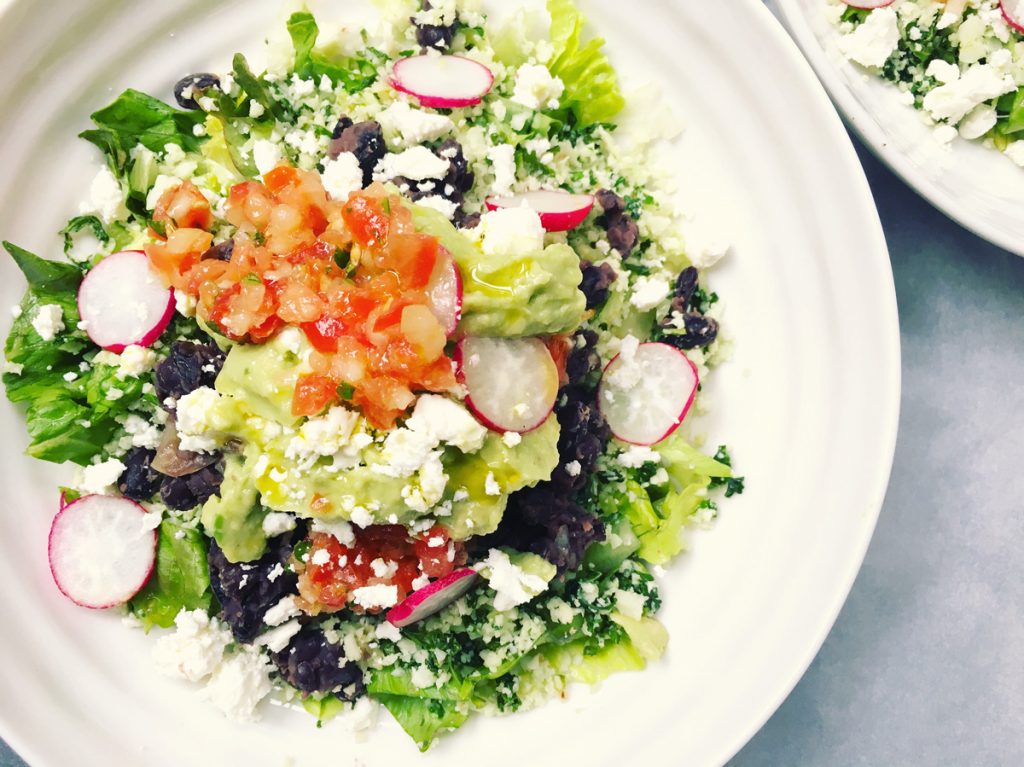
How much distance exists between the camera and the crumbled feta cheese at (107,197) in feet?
8.32

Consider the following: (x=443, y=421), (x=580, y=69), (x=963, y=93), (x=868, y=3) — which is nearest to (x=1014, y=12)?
(x=963, y=93)

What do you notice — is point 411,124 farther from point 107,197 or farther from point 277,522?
point 277,522

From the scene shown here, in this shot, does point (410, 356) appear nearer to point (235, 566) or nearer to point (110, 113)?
point (235, 566)

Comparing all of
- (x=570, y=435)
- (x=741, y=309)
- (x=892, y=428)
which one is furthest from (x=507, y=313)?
(x=892, y=428)

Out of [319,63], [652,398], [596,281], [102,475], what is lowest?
[652,398]

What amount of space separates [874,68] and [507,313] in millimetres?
1615

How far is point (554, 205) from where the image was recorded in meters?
2.47

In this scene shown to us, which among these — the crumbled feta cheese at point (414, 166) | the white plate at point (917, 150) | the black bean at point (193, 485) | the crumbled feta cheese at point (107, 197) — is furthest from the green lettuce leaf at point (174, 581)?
the white plate at point (917, 150)

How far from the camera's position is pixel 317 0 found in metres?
2.68

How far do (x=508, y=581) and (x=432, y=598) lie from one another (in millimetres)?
204

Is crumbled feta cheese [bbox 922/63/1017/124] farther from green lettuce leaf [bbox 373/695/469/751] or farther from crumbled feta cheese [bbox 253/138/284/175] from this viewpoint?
green lettuce leaf [bbox 373/695/469/751]

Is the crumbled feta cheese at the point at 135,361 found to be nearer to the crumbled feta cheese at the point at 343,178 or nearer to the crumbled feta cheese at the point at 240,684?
the crumbled feta cheese at the point at 343,178

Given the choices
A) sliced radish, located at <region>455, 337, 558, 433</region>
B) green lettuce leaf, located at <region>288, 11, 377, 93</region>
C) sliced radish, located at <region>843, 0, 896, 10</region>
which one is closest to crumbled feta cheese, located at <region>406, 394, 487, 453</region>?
sliced radish, located at <region>455, 337, 558, 433</region>

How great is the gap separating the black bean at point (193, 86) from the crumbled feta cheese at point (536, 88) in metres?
0.87
